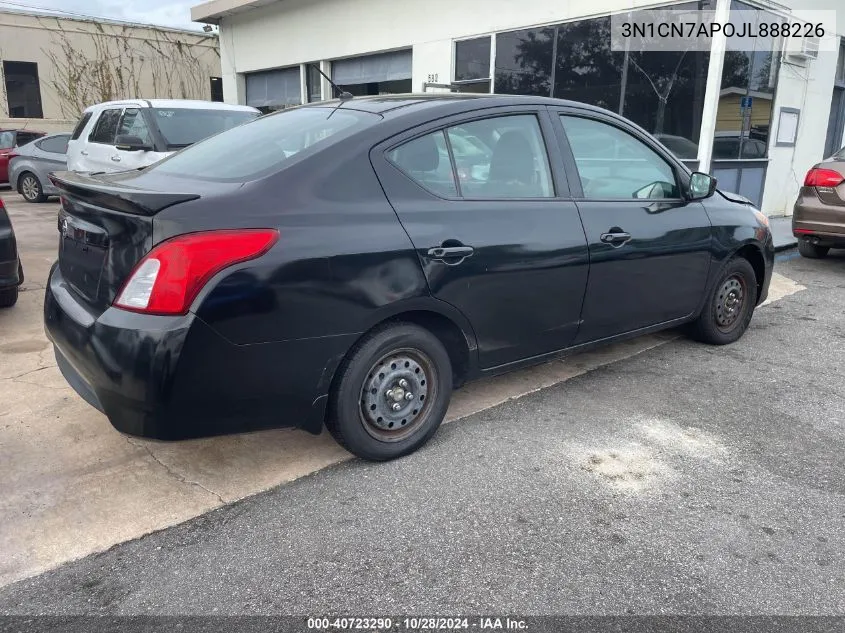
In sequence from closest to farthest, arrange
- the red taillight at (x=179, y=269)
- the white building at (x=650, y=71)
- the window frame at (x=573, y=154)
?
1. the red taillight at (x=179, y=269)
2. the window frame at (x=573, y=154)
3. the white building at (x=650, y=71)

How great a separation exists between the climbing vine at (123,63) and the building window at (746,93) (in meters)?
18.7

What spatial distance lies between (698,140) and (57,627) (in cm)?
934

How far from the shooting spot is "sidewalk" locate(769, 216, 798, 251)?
9.10m

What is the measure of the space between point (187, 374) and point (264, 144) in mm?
1293

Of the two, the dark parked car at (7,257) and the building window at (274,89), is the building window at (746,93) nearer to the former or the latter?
the dark parked car at (7,257)

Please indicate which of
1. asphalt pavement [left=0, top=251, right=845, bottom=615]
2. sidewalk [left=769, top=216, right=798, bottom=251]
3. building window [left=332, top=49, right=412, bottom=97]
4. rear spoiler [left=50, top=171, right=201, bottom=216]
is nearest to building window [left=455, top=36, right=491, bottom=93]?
building window [left=332, top=49, right=412, bottom=97]

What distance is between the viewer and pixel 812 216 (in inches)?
292

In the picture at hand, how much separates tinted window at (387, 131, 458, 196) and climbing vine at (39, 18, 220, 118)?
71.6ft

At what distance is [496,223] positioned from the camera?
3246mm

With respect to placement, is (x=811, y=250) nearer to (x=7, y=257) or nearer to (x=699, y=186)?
(x=699, y=186)

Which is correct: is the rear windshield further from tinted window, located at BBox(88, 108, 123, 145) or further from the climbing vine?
the climbing vine

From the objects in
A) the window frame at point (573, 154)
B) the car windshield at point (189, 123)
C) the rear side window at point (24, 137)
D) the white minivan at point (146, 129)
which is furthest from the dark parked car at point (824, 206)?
the rear side window at point (24, 137)

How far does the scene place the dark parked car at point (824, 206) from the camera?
7184 millimetres

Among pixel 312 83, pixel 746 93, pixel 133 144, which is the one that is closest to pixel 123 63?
pixel 312 83
